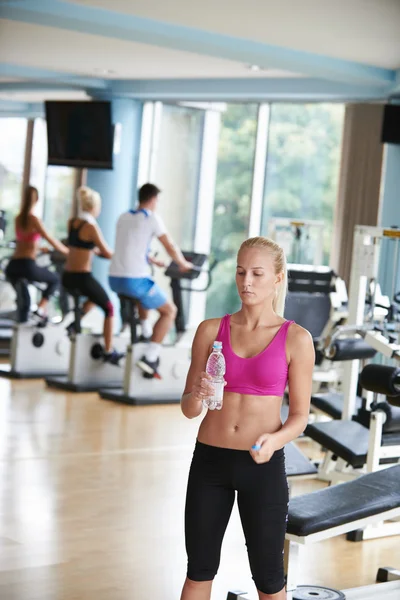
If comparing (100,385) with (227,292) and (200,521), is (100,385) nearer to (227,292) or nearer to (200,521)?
(227,292)

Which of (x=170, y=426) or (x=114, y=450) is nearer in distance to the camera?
(x=114, y=450)

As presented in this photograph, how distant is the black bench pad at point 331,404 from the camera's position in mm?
5012

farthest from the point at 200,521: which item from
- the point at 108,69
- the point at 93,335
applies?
the point at 108,69

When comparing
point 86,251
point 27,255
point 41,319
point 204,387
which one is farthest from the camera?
point 41,319

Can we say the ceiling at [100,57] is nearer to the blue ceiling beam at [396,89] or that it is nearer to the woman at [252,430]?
the blue ceiling beam at [396,89]

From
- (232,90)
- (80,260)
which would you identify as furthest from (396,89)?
(80,260)

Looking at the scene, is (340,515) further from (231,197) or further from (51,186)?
(51,186)

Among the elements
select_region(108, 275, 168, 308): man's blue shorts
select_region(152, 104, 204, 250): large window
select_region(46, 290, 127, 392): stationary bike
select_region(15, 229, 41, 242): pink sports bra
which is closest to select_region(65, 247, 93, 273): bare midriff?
select_region(46, 290, 127, 392): stationary bike

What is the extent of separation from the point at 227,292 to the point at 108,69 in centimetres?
246

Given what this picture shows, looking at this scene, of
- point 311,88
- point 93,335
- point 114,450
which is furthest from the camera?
point 311,88

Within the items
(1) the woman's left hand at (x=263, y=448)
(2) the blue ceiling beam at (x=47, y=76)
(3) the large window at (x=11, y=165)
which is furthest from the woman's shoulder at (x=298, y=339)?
(3) the large window at (x=11, y=165)

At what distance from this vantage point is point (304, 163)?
903 cm

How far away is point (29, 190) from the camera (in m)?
7.55

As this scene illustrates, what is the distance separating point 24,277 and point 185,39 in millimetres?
2581
